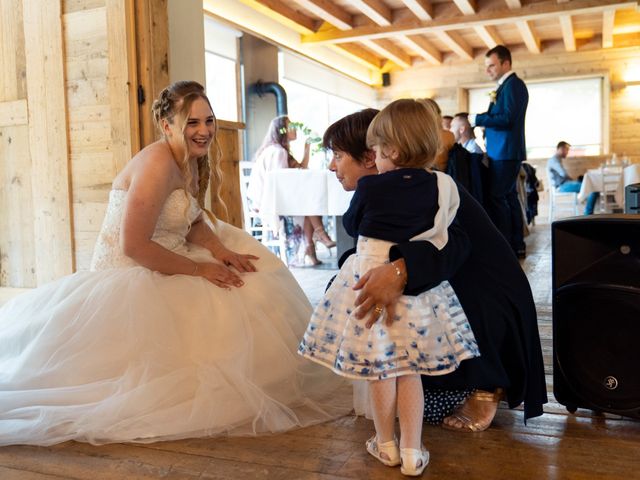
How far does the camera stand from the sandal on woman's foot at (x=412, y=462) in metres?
1.46

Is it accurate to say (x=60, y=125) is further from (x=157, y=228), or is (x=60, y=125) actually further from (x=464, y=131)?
(x=464, y=131)

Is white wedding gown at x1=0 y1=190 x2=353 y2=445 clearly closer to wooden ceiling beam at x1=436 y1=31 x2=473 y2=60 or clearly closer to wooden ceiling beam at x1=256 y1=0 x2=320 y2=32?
wooden ceiling beam at x1=256 y1=0 x2=320 y2=32

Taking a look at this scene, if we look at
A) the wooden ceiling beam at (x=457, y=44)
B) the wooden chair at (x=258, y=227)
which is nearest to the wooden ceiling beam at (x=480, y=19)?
the wooden ceiling beam at (x=457, y=44)

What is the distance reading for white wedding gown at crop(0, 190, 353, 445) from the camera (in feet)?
5.58

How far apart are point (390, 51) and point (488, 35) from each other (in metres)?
1.88

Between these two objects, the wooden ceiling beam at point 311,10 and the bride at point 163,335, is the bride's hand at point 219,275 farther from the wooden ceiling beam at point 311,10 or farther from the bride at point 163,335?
the wooden ceiling beam at point 311,10

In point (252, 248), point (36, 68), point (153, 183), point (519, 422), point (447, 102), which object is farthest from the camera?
point (447, 102)

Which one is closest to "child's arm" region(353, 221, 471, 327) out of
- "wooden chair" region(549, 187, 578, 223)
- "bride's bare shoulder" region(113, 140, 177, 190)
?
"bride's bare shoulder" region(113, 140, 177, 190)

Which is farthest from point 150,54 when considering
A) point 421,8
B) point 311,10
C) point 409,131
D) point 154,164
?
point 421,8

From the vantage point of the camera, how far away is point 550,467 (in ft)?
4.94

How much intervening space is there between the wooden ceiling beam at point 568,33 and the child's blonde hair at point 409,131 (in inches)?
339

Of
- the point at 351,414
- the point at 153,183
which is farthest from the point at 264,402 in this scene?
the point at 153,183

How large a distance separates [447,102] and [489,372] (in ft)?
38.1

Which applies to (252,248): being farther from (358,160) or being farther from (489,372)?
(489,372)
